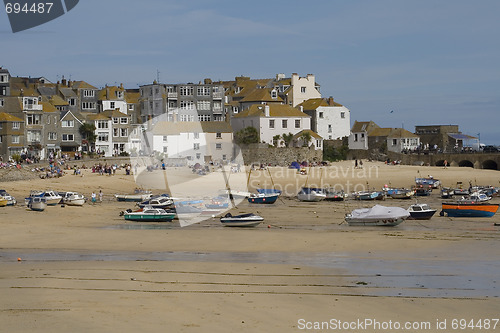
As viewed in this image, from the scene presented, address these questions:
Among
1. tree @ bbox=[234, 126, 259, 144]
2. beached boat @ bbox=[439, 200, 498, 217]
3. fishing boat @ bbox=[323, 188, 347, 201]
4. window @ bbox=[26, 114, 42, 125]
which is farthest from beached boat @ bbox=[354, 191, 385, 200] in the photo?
window @ bbox=[26, 114, 42, 125]

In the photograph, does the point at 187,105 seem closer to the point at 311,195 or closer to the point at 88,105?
Result: the point at 88,105

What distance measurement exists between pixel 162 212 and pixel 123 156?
143ft

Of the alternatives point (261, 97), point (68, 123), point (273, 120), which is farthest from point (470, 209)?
point (261, 97)

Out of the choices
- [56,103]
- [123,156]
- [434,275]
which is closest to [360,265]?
[434,275]

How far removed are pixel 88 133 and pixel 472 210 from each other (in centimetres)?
5536

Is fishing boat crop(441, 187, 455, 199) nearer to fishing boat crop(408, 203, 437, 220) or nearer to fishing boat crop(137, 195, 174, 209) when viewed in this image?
fishing boat crop(408, 203, 437, 220)

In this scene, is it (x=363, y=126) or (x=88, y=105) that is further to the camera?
(x=88, y=105)

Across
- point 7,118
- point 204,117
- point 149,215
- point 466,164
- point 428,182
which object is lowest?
point 149,215

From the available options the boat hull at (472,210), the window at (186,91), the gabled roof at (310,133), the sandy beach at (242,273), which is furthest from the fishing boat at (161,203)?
the window at (186,91)

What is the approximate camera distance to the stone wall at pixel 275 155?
81375 millimetres

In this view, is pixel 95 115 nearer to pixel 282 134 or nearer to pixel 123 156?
pixel 123 156

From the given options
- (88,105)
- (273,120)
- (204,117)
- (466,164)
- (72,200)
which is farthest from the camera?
(204,117)

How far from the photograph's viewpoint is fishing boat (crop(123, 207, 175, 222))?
123ft

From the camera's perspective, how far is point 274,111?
8669 centimetres
